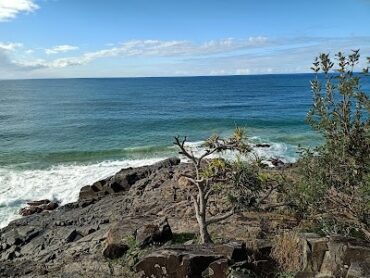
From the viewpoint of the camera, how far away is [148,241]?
13.6 meters

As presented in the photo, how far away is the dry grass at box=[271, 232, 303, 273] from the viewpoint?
34.7 ft

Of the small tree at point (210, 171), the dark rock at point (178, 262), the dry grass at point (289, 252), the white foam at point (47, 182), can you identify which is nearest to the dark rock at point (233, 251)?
the dark rock at point (178, 262)

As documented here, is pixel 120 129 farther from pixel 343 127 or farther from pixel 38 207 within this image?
pixel 343 127

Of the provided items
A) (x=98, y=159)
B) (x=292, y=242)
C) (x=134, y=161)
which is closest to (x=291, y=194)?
(x=292, y=242)

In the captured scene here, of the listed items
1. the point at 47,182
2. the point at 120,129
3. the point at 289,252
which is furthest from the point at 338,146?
the point at 120,129

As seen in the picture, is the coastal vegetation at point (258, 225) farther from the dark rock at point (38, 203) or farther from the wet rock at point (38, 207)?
the dark rock at point (38, 203)

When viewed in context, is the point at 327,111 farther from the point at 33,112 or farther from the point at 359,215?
the point at 33,112

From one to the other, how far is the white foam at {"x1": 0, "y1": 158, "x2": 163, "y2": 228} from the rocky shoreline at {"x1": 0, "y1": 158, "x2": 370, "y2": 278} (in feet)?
5.39

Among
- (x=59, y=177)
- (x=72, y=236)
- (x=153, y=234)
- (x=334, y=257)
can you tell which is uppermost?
(x=334, y=257)

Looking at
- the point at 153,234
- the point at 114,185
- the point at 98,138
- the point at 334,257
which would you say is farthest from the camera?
the point at 98,138

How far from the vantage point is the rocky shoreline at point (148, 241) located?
10141 millimetres

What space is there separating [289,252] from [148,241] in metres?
4.54

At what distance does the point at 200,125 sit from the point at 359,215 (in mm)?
46774

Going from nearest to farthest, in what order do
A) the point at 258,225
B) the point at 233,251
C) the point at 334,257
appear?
the point at 334,257, the point at 233,251, the point at 258,225
